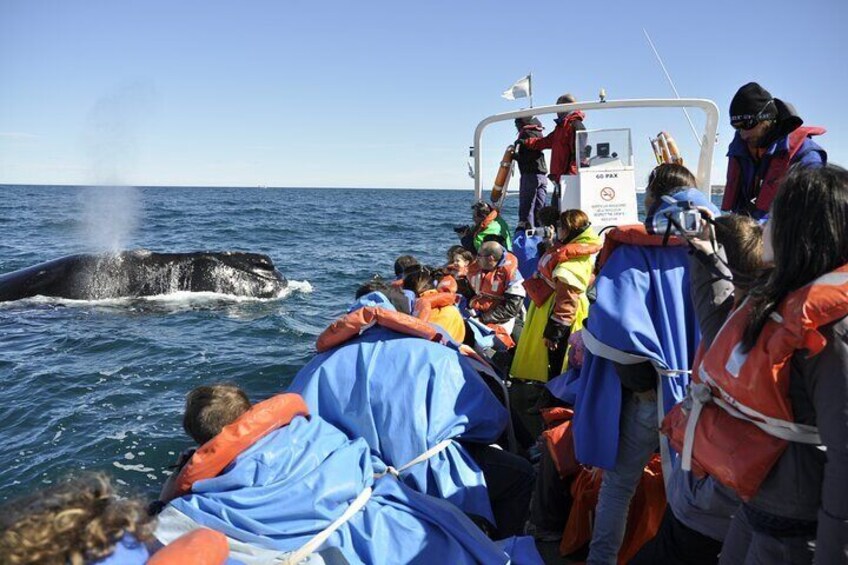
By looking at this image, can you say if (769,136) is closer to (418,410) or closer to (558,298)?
(558,298)

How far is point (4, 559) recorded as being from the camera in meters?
1.62

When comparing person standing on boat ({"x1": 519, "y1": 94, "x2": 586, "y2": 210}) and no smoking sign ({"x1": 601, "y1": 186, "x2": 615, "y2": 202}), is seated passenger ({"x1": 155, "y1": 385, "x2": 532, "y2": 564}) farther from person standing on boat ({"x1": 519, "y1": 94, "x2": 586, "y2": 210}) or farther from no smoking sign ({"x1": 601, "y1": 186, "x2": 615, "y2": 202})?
person standing on boat ({"x1": 519, "y1": 94, "x2": 586, "y2": 210})

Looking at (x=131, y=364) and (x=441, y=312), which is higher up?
(x=441, y=312)

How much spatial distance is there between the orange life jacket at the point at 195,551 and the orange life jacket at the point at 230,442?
766 mm

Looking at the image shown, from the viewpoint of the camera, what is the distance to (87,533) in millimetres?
1752

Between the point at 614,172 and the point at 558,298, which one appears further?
the point at 614,172

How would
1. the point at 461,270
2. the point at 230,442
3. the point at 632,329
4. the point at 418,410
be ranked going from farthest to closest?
the point at 461,270 < the point at 418,410 < the point at 632,329 < the point at 230,442

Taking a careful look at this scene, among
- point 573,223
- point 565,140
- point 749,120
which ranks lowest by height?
point 573,223

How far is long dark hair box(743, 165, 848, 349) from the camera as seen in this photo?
5.99 feet

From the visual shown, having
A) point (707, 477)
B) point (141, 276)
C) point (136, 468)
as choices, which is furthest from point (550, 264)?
point (141, 276)

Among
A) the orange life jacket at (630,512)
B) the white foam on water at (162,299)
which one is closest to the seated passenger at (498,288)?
the orange life jacket at (630,512)

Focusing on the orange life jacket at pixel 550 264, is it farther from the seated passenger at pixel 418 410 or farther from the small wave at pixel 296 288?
the small wave at pixel 296 288

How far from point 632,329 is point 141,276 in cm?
1313

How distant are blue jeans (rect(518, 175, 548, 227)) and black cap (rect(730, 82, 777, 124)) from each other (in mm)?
5384
